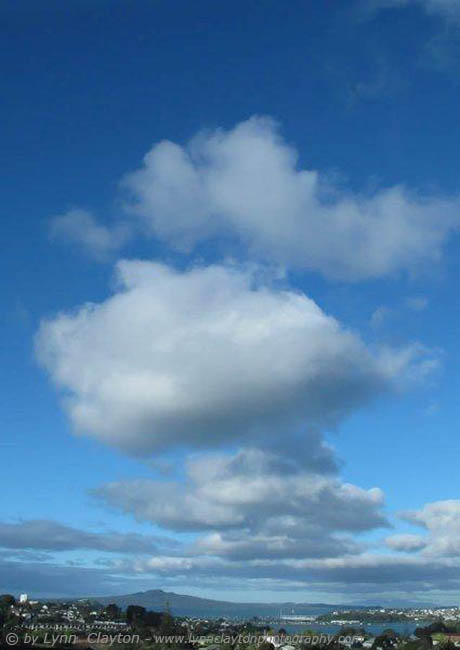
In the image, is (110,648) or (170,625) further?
(170,625)

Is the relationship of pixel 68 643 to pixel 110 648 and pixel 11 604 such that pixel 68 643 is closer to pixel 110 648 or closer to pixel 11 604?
pixel 110 648

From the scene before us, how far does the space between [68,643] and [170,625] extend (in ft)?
78.3

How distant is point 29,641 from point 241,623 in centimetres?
5305

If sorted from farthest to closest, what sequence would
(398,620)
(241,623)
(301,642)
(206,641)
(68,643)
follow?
(398,620)
(241,623)
(206,641)
(301,642)
(68,643)

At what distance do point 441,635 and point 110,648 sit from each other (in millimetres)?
47179

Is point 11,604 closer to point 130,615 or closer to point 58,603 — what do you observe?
point 130,615

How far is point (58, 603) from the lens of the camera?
421 ft

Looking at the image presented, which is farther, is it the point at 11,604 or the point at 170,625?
the point at 11,604

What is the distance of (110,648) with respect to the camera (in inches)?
2739

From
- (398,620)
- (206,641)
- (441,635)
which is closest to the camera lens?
(206,641)

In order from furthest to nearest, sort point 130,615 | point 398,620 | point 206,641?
point 398,620
point 130,615
point 206,641

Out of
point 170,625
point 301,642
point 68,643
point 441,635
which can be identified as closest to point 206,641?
point 170,625

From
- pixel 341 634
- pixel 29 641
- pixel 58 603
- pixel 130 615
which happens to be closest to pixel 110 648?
pixel 29 641

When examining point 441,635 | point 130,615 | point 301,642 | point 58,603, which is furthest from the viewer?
point 58,603
